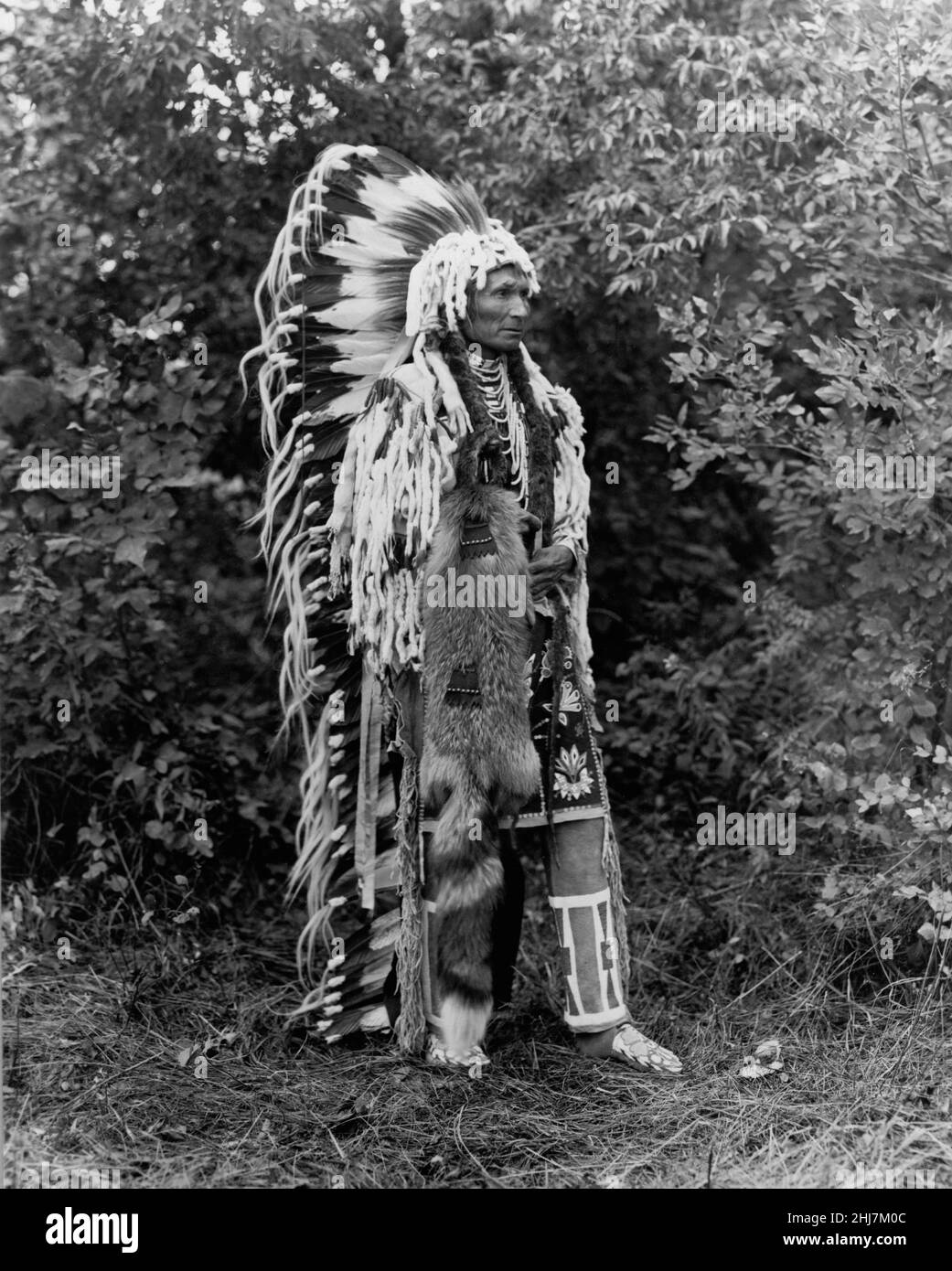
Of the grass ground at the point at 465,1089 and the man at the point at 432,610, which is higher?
the man at the point at 432,610

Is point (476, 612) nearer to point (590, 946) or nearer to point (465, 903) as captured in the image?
point (465, 903)

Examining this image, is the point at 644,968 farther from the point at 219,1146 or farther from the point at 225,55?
the point at 225,55

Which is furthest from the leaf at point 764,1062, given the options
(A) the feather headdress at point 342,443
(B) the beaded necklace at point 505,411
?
(B) the beaded necklace at point 505,411

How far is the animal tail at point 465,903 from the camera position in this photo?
353cm

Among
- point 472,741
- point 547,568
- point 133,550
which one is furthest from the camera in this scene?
point 133,550

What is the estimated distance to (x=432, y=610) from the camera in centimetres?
357

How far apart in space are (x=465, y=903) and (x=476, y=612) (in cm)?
68

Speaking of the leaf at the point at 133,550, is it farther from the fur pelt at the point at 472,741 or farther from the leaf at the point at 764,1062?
the leaf at the point at 764,1062

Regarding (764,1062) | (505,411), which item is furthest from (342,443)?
(764,1062)

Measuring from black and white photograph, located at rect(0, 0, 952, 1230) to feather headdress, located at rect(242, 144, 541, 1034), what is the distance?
0.05 ft

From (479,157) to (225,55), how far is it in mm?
827

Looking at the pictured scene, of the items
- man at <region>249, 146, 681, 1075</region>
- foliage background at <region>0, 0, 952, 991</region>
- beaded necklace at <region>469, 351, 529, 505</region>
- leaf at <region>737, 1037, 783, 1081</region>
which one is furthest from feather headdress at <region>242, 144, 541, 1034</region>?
leaf at <region>737, 1037, 783, 1081</region>

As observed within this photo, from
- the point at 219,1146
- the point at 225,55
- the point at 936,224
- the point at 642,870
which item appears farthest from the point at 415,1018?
the point at 225,55
